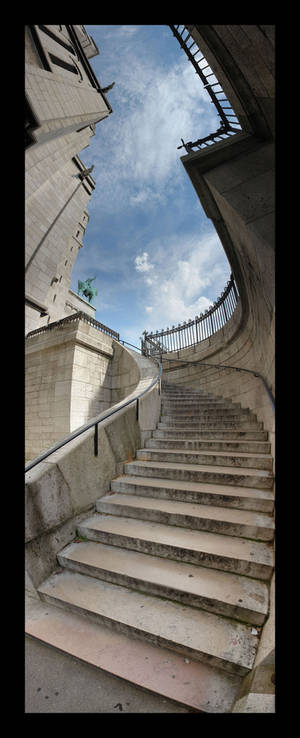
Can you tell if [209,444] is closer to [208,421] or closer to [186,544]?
[208,421]

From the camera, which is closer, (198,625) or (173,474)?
(198,625)

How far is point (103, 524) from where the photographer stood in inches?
107

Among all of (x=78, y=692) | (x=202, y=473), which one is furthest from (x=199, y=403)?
(x=78, y=692)

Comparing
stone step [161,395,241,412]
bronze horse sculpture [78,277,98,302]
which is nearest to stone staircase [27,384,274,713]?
stone step [161,395,241,412]

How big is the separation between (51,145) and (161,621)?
28.8ft

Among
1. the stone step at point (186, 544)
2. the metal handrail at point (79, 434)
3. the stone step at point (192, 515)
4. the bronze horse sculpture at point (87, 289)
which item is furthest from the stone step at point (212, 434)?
the bronze horse sculpture at point (87, 289)

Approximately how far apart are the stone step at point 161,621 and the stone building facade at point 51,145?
20.0 ft

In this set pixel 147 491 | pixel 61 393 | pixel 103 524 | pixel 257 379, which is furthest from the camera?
pixel 61 393

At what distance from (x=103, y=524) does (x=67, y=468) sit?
Result: 0.75 metres
